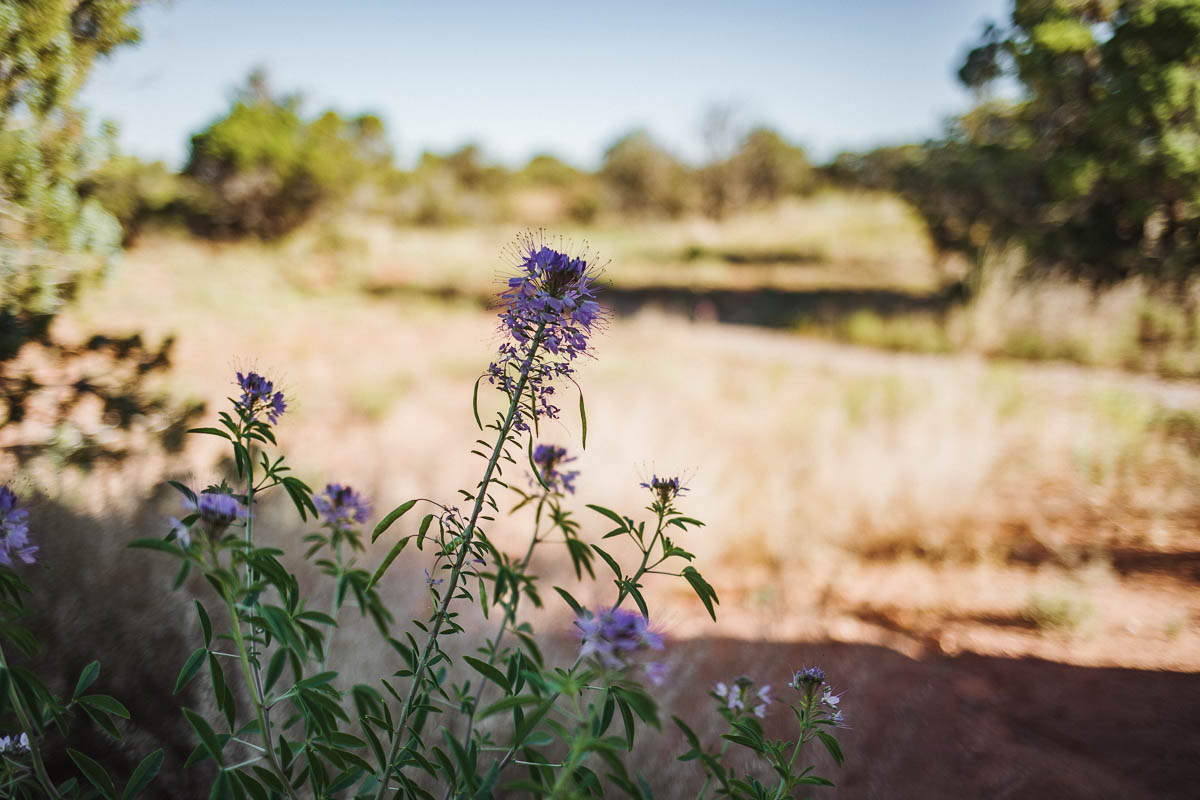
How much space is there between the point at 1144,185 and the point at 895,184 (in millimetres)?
4585

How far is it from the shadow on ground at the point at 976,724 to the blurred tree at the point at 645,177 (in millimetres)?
23932

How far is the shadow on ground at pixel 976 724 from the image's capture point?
7.11 ft

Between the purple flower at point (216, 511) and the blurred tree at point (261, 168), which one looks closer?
the purple flower at point (216, 511)

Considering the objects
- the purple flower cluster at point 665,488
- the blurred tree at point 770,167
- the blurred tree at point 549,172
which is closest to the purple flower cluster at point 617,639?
the purple flower cluster at point 665,488

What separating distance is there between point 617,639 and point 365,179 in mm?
15690

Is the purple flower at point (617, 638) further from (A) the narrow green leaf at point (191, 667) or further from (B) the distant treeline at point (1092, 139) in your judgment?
(B) the distant treeline at point (1092, 139)

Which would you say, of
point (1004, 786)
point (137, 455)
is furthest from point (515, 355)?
point (137, 455)

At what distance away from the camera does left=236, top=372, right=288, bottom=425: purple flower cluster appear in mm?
1298

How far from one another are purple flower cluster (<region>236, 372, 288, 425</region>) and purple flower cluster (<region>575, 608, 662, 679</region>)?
35.0 inches

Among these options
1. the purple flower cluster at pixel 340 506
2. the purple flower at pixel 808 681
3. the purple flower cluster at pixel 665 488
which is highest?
the purple flower cluster at pixel 340 506

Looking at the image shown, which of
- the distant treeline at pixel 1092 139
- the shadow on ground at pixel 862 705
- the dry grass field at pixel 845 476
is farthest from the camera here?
the distant treeline at pixel 1092 139

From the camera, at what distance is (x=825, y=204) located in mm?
26500

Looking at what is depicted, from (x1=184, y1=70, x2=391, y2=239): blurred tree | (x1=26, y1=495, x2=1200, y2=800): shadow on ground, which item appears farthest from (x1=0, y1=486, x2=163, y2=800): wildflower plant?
(x1=184, y1=70, x2=391, y2=239): blurred tree

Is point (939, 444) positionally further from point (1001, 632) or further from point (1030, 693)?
point (1030, 693)
